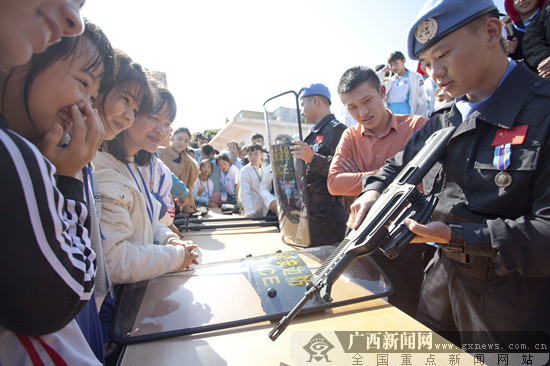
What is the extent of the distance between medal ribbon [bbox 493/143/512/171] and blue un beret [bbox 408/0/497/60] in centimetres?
51

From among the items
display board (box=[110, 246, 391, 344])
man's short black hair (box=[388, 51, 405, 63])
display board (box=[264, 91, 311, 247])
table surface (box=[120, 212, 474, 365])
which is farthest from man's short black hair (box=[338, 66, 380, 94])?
man's short black hair (box=[388, 51, 405, 63])

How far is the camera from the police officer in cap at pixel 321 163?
216 cm

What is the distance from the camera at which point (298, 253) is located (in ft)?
5.33

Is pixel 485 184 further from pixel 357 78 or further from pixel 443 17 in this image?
pixel 357 78

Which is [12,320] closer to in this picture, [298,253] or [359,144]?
[298,253]

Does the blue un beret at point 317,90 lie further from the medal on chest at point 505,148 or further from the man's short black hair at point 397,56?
the man's short black hair at point 397,56

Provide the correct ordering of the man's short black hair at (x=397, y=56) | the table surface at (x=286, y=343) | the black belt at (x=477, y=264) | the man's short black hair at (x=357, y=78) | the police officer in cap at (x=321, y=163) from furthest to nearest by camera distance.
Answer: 1. the man's short black hair at (x=397, y=56)
2. the police officer in cap at (x=321, y=163)
3. the man's short black hair at (x=357, y=78)
4. the black belt at (x=477, y=264)
5. the table surface at (x=286, y=343)

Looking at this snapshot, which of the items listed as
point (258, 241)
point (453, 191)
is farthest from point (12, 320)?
point (258, 241)

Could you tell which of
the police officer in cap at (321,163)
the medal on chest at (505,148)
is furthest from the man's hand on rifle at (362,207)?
the police officer in cap at (321,163)

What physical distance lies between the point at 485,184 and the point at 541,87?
405 millimetres

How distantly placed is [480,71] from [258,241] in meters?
1.89

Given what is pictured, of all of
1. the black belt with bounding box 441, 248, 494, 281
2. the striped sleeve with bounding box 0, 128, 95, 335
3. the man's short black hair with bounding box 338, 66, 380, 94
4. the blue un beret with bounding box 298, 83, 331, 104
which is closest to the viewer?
the striped sleeve with bounding box 0, 128, 95, 335

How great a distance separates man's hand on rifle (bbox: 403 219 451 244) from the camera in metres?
0.92

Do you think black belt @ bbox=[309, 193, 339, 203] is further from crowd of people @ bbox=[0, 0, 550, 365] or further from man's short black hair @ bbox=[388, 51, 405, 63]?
man's short black hair @ bbox=[388, 51, 405, 63]
